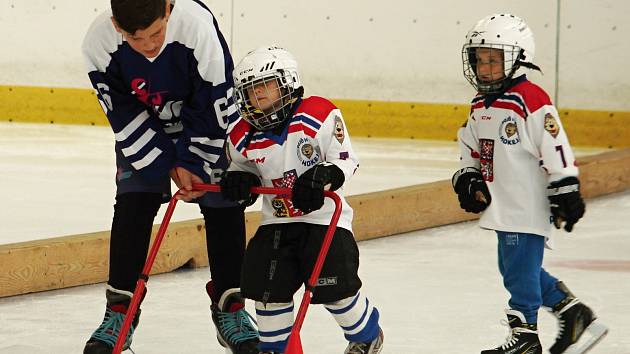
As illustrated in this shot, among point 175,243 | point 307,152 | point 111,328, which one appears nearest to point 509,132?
point 307,152

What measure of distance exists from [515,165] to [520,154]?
0.09 ft

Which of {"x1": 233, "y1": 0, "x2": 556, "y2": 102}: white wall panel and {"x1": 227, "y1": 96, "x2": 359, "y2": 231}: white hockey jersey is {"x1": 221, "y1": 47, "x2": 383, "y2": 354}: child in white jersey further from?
{"x1": 233, "y1": 0, "x2": 556, "y2": 102}: white wall panel

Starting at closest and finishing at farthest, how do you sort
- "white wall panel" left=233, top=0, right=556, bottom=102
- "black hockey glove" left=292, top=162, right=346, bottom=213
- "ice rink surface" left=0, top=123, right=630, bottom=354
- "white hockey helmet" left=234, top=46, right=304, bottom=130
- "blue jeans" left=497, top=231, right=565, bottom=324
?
"black hockey glove" left=292, top=162, right=346, bottom=213 → "white hockey helmet" left=234, top=46, right=304, bottom=130 → "blue jeans" left=497, top=231, right=565, bottom=324 → "ice rink surface" left=0, top=123, right=630, bottom=354 → "white wall panel" left=233, top=0, right=556, bottom=102

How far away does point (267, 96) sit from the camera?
2.73 metres

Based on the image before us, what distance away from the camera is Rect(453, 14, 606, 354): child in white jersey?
111 inches

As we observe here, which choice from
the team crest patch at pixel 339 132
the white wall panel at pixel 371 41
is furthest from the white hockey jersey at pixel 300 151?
the white wall panel at pixel 371 41

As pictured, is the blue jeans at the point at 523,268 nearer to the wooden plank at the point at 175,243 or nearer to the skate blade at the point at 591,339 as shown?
the skate blade at the point at 591,339

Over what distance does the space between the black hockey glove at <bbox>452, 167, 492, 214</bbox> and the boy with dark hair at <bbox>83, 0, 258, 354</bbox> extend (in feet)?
1.74

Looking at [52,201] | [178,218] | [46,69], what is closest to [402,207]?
A: [178,218]

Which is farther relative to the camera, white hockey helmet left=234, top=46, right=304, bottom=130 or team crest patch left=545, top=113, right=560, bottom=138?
team crest patch left=545, top=113, right=560, bottom=138

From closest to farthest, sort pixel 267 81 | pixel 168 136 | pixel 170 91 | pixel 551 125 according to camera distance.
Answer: pixel 267 81 → pixel 551 125 → pixel 170 91 → pixel 168 136

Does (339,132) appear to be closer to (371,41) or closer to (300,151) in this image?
(300,151)

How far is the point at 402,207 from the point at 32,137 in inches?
131

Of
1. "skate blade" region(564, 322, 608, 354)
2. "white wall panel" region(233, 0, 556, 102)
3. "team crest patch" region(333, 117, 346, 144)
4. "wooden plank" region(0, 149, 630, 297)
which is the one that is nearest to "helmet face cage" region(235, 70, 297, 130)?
"team crest patch" region(333, 117, 346, 144)
